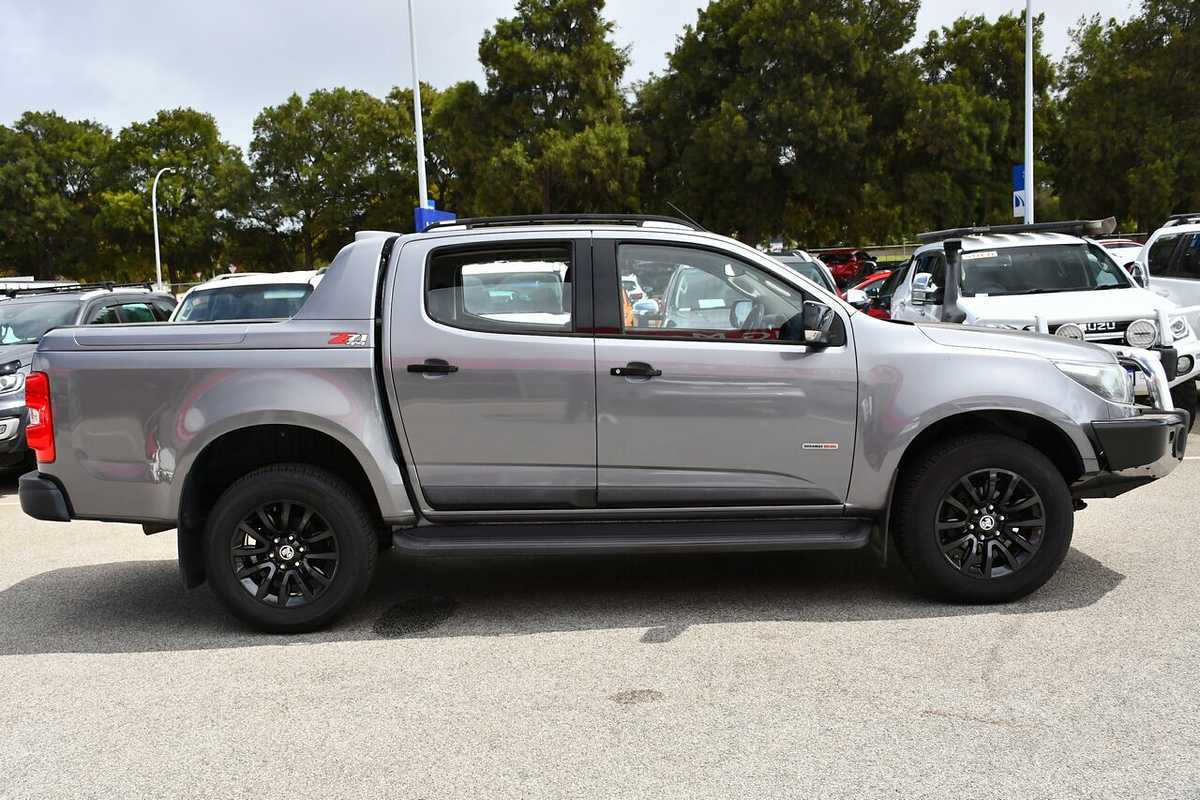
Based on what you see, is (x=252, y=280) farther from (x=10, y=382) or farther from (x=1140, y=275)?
(x=1140, y=275)

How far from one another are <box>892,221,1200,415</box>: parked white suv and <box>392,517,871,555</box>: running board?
4.57 metres

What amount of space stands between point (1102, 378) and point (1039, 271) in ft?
17.1

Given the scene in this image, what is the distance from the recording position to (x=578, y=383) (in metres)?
Answer: 5.18

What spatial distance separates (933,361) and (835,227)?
42.4 metres

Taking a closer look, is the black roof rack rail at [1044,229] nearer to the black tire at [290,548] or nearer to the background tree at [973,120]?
the black tire at [290,548]

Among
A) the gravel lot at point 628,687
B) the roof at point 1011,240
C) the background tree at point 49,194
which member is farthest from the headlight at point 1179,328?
the background tree at point 49,194

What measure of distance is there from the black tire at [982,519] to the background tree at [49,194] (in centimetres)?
6641

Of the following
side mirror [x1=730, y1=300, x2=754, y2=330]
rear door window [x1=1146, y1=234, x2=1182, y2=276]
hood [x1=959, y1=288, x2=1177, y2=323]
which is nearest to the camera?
side mirror [x1=730, y1=300, x2=754, y2=330]

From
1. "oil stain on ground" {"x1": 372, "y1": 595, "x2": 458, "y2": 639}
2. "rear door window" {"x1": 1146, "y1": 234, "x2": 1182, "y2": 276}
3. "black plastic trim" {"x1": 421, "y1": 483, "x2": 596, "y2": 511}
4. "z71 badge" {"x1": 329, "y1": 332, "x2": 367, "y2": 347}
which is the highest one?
"rear door window" {"x1": 1146, "y1": 234, "x2": 1182, "y2": 276}

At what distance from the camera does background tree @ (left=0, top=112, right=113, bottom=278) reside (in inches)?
2468

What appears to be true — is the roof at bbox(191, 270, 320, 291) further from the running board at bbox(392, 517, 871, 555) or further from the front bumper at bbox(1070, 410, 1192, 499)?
the front bumper at bbox(1070, 410, 1192, 499)

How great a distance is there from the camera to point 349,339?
5.19 m

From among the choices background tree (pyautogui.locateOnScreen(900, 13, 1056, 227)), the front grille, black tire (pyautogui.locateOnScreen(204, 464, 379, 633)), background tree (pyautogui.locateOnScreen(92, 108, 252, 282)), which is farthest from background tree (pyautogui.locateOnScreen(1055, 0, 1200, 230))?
background tree (pyautogui.locateOnScreen(92, 108, 252, 282))

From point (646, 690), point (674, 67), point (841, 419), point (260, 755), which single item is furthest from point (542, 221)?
point (674, 67)
